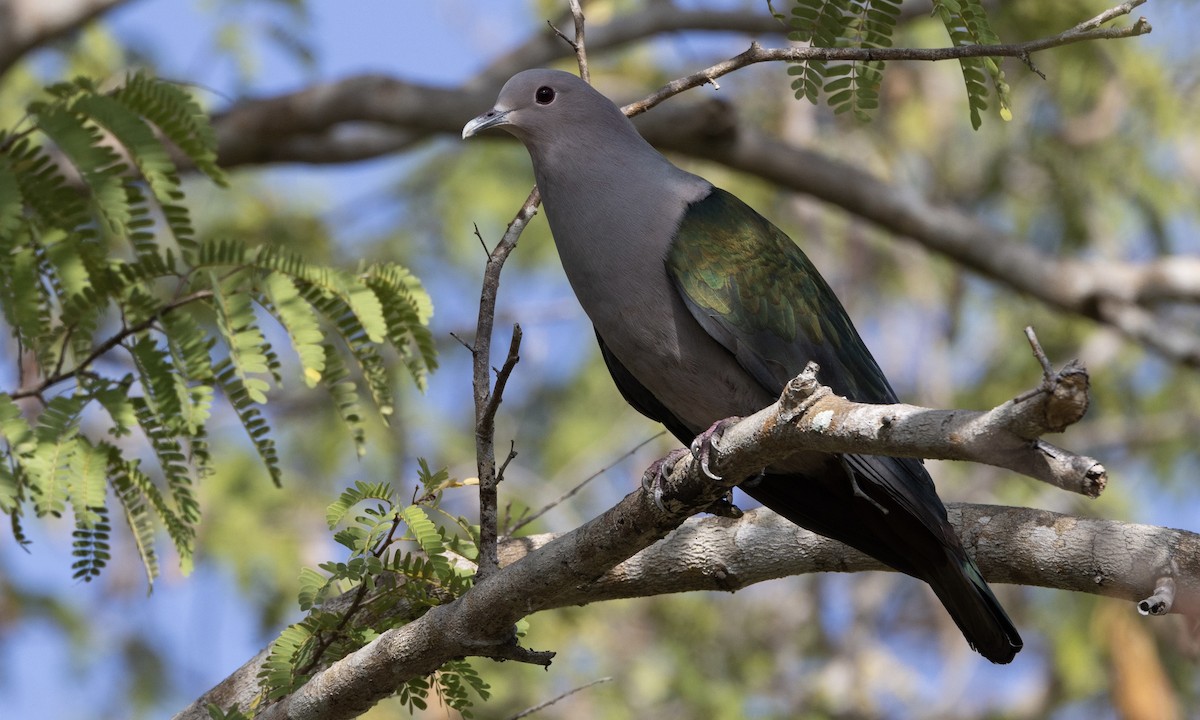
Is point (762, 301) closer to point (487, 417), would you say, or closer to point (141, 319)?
point (487, 417)

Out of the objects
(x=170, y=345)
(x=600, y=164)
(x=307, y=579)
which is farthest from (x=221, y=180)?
(x=307, y=579)

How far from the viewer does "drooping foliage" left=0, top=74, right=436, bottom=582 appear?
3877mm

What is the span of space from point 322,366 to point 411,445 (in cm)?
689

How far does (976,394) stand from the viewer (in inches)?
401

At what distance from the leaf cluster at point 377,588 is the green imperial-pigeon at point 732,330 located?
2.65ft

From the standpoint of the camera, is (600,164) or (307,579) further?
(600,164)

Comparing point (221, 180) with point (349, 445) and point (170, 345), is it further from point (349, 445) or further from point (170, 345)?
point (349, 445)

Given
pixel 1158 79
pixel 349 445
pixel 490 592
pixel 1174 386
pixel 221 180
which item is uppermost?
pixel 221 180

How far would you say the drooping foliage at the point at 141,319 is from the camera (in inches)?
153

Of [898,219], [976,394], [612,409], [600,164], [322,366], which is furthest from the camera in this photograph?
[612,409]

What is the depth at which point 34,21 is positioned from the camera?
22.2 ft

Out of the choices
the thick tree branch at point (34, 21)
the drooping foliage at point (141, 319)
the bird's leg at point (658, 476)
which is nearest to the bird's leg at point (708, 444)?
the bird's leg at point (658, 476)

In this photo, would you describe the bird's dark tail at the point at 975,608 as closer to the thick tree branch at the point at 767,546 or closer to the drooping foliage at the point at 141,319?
the thick tree branch at the point at 767,546

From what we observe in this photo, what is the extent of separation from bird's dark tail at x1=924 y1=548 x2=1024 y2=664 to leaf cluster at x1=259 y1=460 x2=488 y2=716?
1397 millimetres
